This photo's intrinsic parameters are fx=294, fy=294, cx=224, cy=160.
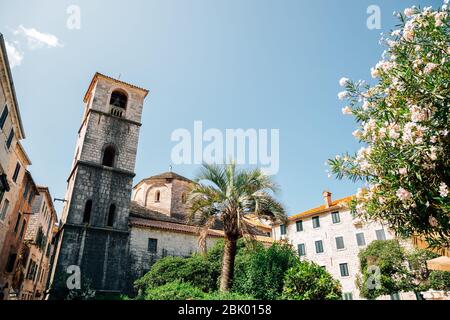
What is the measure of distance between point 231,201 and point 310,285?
4.97 metres

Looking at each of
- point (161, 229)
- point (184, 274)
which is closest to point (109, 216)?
point (161, 229)

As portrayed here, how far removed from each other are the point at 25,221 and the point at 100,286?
40.4 feet

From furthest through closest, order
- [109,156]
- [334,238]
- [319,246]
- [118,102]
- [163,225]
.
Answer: [319,246] → [334,238] → [118,102] → [109,156] → [163,225]

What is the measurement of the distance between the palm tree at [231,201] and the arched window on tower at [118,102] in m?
16.1

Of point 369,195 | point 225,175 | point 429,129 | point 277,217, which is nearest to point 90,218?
point 225,175

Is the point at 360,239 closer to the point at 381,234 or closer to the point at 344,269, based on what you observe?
the point at 381,234

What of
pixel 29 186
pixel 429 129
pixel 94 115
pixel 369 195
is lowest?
pixel 369 195

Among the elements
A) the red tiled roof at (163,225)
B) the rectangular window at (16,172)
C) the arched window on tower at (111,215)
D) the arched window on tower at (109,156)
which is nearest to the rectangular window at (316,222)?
the red tiled roof at (163,225)

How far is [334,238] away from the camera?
32.6 meters

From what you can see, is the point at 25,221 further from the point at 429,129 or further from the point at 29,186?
the point at 429,129

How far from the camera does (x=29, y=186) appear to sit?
88.1ft

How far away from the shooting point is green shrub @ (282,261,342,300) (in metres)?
12.3

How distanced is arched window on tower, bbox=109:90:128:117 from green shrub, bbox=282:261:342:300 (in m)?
21.2

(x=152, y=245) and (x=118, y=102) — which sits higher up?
(x=118, y=102)
